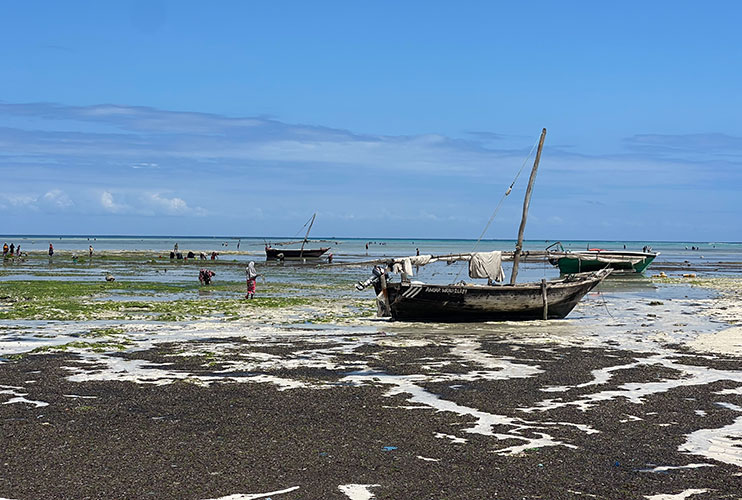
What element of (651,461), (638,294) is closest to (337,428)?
(651,461)

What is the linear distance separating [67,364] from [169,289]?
2663 centimetres

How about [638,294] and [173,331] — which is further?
[638,294]

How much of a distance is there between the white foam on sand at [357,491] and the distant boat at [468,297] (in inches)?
692

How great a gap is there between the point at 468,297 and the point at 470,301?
18cm

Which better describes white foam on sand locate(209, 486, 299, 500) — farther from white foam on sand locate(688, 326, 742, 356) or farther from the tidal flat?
white foam on sand locate(688, 326, 742, 356)

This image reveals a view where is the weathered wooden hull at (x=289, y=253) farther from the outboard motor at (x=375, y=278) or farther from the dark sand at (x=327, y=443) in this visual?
the dark sand at (x=327, y=443)

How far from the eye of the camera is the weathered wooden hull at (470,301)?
27.3 meters

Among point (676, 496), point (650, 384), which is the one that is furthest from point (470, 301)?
point (676, 496)

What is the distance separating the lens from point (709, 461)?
10.2 m

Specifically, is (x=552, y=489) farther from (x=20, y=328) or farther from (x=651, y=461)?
(x=20, y=328)

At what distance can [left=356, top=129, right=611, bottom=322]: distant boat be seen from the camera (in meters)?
27.3

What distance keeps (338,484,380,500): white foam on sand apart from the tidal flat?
41 millimetres

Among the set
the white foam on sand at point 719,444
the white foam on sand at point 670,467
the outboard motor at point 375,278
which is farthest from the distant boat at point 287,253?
the white foam on sand at point 670,467

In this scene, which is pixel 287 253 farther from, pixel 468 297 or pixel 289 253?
pixel 468 297
